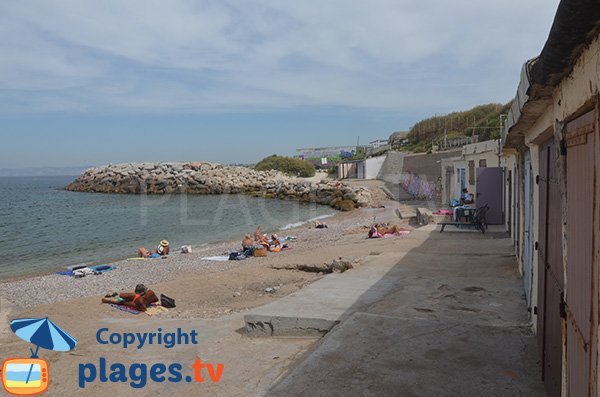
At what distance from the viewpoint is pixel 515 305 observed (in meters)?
7.31

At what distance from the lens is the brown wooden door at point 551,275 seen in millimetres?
3551

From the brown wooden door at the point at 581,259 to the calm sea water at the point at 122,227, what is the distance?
65.4 feet

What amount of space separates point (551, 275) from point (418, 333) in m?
2.42

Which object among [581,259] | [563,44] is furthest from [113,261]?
[563,44]

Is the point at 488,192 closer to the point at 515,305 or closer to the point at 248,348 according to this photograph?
the point at 515,305

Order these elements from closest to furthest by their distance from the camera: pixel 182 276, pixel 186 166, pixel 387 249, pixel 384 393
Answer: pixel 384 393
pixel 387 249
pixel 182 276
pixel 186 166

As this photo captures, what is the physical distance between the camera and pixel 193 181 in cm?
5891

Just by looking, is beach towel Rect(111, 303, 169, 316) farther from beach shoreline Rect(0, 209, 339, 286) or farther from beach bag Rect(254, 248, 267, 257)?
beach shoreline Rect(0, 209, 339, 286)

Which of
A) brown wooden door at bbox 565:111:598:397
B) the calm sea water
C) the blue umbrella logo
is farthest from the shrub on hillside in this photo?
brown wooden door at bbox 565:111:598:397

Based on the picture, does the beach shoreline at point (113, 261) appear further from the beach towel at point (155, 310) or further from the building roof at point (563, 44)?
the building roof at point (563, 44)

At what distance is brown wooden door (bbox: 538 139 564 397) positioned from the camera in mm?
3551

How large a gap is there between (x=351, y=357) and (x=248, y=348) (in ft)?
5.62

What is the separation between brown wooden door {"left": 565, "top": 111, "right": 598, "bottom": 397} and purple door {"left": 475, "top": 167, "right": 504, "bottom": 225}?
12928 millimetres

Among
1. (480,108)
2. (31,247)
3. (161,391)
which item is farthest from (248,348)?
(480,108)
